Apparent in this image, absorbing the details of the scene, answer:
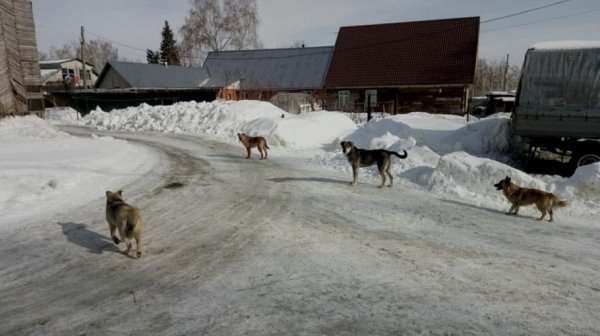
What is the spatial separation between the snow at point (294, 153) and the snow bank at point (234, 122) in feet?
0.20

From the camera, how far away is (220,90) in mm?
39219

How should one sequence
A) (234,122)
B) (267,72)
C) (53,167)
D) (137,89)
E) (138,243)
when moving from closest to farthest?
(138,243) < (53,167) < (234,122) < (137,89) < (267,72)

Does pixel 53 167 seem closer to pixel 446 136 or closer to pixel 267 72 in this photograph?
pixel 446 136

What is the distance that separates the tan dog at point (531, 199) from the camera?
302 inches

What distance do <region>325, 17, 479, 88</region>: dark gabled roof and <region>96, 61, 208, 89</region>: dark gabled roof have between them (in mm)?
16165

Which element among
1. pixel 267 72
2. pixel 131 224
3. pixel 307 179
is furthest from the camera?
pixel 267 72

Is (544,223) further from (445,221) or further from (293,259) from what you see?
(293,259)

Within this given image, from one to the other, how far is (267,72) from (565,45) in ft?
109

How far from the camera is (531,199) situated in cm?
780

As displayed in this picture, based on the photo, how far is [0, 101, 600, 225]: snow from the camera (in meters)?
8.80

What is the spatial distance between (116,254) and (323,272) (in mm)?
2981

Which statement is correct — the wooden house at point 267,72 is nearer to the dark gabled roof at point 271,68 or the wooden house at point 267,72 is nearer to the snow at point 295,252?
the dark gabled roof at point 271,68

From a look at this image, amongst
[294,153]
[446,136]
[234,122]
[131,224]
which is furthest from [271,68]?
[131,224]

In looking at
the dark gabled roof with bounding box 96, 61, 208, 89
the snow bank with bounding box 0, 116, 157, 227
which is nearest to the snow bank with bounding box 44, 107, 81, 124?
the dark gabled roof with bounding box 96, 61, 208, 89
